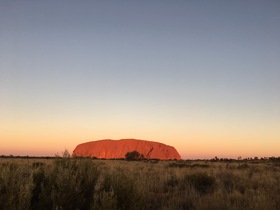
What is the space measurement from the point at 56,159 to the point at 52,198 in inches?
76.0

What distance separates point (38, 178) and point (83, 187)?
126 cm

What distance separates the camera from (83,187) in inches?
245

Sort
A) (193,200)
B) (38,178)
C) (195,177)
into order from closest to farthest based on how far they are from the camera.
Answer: (38,178)
(193,200)
(195,177)

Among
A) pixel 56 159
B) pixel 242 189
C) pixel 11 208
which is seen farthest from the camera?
pixel 242 189

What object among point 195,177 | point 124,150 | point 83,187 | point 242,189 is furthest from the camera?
point 124,150

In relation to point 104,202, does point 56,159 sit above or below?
above

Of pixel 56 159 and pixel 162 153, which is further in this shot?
pixel 162 153

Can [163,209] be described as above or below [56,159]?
below

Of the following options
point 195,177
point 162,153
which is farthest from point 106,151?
point 195,177

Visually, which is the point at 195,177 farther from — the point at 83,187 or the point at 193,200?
the point at 83,187

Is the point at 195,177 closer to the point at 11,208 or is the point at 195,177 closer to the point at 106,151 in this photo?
the point at 11,208

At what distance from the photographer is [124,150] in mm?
160750

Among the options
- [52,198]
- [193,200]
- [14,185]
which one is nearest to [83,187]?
[52,198]

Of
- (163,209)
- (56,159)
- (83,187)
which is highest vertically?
(56,159)
